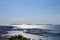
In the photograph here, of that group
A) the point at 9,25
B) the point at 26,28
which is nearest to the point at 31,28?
the point at 26,28

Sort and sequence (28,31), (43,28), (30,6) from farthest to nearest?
(43,28)
(28,31)
(30,6)

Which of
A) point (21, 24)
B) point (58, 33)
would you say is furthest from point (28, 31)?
point (58, 33)

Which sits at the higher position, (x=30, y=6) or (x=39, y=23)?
(x=30, y=6)

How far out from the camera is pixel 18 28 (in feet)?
12.1

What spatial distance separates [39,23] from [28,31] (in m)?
0.47

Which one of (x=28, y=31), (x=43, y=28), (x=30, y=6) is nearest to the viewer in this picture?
(x=30, y=6)

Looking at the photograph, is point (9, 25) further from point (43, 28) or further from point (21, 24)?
point (43, 28)

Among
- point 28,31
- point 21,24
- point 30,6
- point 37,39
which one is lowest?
point 37,39

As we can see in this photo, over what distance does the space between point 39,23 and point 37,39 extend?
65 centimetres

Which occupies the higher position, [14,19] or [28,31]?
[14,19]

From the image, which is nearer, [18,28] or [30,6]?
[30,6]

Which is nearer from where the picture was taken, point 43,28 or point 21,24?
point 21,24

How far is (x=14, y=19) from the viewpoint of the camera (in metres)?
3.33

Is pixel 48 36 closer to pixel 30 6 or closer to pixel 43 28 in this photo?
pixel 43 28
